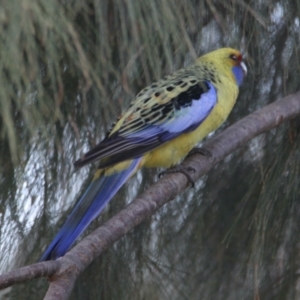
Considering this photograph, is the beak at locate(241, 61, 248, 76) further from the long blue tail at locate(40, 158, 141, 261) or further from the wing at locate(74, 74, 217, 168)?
the long blue tail at locate(40, 158, 141, 261)

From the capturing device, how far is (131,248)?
4.58 feet

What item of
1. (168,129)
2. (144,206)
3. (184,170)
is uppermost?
(168,129)

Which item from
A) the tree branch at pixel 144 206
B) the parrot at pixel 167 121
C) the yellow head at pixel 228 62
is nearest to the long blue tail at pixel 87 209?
the parrot at pixel 167 121

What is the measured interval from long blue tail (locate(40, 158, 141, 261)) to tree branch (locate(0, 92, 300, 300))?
11cm

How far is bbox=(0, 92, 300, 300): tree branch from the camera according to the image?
88 centimetres

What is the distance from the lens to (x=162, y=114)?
154 centimetres

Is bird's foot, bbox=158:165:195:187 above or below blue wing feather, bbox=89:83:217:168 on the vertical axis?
below

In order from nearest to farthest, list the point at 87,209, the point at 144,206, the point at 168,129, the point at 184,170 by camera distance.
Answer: the point at 144,206 → the point at 87,209 → the point at 184,170 → the point at 168,129

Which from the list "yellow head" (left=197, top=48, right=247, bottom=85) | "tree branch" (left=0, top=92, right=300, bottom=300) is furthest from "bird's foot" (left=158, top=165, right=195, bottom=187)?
"yellow head" (left=197, top=48, right=247, bottom=85)

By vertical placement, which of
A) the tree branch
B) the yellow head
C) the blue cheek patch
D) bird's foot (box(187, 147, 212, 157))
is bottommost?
the tree branch

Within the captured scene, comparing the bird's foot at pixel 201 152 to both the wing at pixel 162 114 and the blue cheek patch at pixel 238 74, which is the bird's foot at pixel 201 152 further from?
the blue cheek patch at pixel 238 74

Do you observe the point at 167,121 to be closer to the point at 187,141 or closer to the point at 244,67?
the point at 187,141

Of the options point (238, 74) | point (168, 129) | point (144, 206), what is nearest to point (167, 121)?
point (168, 129)

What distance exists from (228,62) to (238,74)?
5cm
